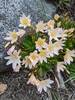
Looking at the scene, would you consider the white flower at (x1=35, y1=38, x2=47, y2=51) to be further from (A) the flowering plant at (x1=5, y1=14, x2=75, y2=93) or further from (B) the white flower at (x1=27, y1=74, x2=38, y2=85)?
(B) the white flower at (x1=27, y1=74, x2=38, y2=85)

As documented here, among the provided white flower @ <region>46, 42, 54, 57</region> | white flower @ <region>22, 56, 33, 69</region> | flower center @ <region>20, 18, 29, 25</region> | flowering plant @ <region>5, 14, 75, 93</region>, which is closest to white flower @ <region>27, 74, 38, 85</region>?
flowering plant @ <region>5, 14, 75, 93</region>

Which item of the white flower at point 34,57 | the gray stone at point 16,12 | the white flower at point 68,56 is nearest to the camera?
the white flower at point 34,57

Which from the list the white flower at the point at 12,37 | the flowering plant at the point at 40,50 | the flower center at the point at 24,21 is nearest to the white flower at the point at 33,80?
the flowering plant at the point at 40,50

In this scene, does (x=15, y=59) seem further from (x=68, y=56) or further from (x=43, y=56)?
(x=68, y=56)

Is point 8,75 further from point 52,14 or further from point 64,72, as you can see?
point 52,14

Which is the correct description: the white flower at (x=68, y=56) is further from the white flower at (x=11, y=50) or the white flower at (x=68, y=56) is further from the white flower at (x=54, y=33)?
the white flower at (x=11, y=50)
